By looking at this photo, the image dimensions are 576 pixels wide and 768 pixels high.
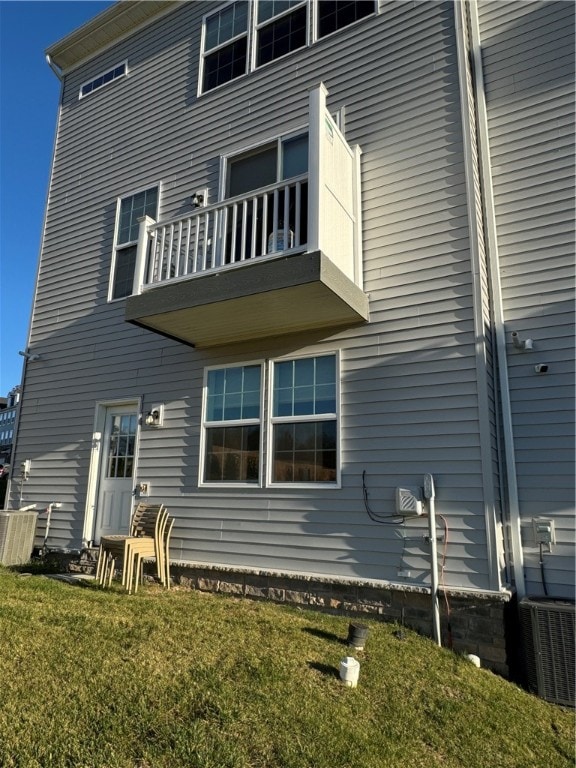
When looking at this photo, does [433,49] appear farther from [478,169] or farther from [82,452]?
[82,452]

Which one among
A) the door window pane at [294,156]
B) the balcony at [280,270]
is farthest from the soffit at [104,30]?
the balcony at [280,270]

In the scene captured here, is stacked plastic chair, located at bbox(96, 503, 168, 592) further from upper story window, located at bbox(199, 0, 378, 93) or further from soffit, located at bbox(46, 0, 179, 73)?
soffit, located at bbox(46, 0, 179, 73)

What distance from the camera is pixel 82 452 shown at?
7.55m

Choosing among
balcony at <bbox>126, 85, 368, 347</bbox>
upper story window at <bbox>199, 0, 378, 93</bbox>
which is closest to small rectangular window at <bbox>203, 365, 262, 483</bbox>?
balcony at <bbox>126, 85, 368, 347</bbox>

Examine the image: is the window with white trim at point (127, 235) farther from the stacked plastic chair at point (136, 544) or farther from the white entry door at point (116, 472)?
the stacked plastic chair at point (136, 544)

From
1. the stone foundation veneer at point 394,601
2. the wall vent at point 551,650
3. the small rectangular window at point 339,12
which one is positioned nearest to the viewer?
the wall vent at point 551,650

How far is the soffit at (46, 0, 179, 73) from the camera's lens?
338 inches

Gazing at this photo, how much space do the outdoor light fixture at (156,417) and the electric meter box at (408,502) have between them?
3.33 metres

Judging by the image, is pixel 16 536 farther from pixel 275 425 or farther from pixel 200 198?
pixel 200 198

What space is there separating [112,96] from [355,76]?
478 centimetres

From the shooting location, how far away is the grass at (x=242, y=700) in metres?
2.66

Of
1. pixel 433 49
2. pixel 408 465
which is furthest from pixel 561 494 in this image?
pixel 433 49

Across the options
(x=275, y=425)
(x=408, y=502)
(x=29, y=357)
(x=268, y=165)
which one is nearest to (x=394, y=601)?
(x=408, y=502)

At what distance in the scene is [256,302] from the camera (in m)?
5.33
